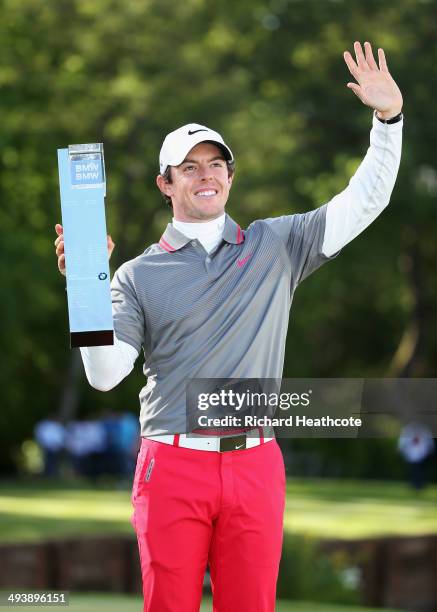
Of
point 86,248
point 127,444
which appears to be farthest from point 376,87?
point 127,444

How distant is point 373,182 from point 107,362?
97 centimetres

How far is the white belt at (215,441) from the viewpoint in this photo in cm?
377

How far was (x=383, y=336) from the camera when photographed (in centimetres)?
4559

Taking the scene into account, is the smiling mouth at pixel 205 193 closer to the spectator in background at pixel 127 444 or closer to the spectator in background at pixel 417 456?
the spectator in background at pixel 417 456

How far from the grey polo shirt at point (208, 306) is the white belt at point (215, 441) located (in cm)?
3

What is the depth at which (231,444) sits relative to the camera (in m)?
3.78

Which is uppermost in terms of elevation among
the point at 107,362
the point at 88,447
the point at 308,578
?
the point at 107,362

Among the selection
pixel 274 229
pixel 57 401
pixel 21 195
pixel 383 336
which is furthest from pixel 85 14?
pixel 274 229

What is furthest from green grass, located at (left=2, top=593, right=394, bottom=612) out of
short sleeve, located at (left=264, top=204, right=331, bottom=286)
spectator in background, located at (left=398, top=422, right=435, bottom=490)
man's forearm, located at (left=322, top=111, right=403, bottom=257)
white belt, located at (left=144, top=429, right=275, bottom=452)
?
spectator in background, located at (left=398, top=422, right=435, bottom=490)

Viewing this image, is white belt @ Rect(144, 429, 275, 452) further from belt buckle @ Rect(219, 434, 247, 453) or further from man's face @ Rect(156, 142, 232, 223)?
man's face @ Rect(156, 142, 232, 223)

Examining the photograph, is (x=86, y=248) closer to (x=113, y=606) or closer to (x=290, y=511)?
(x=113, y=606)

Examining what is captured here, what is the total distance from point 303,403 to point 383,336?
41.9m

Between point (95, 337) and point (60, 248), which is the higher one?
point (60, 248)

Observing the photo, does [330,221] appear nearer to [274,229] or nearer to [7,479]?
[274,229]
